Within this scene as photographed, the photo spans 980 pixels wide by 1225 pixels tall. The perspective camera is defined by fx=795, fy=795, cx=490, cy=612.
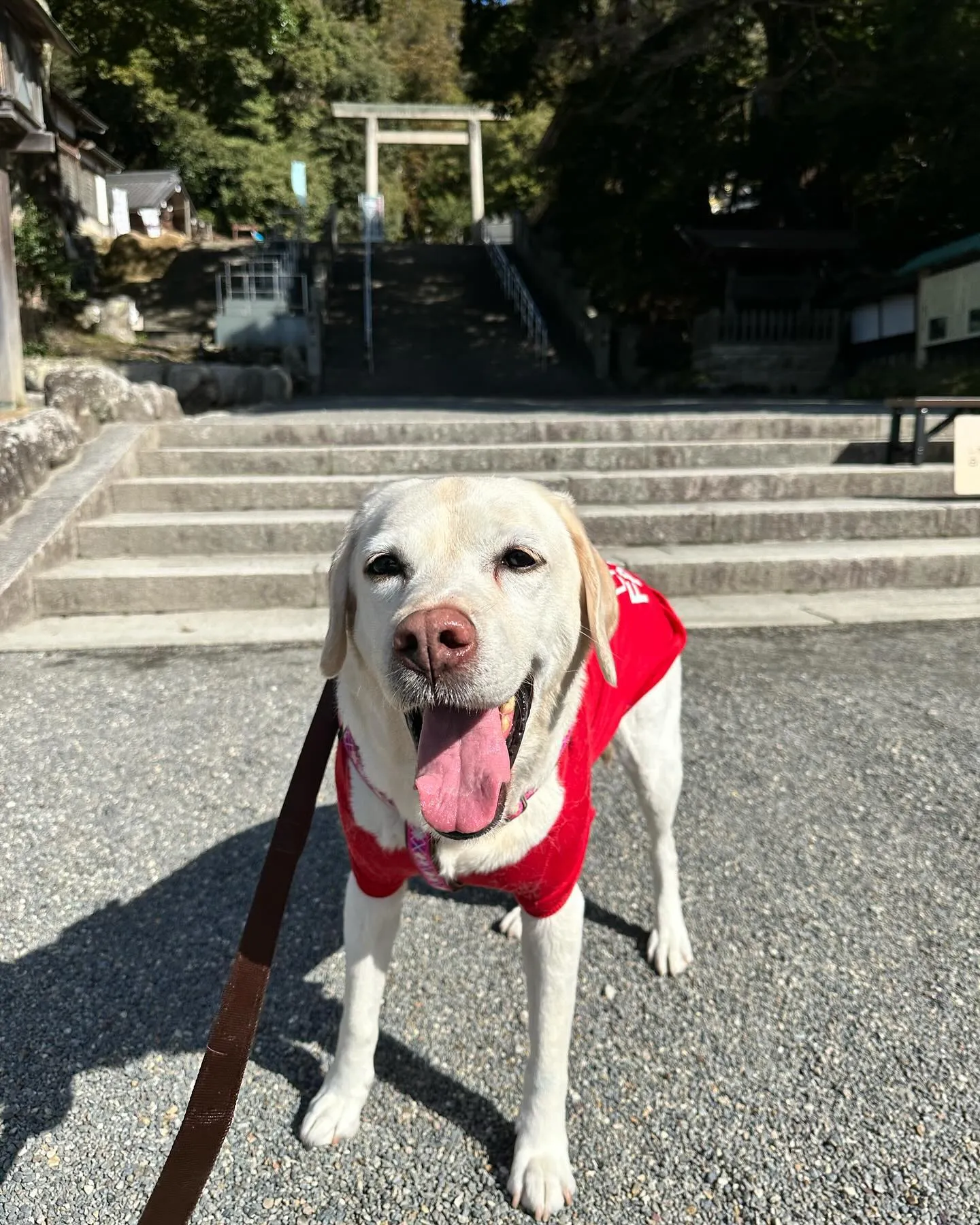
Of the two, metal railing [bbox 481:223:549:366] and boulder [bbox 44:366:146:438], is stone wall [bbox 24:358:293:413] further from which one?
metal railing [bbox 481:223:549:366]

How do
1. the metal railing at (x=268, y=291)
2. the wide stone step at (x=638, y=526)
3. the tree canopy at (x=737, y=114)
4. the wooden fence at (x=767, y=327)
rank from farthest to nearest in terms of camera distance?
the metal railing at (x=268, y=291), the wooden fence at (x=767, y=327), the tree canopy at (x=737, y=114), the wide stone step at (x=638, y=526)

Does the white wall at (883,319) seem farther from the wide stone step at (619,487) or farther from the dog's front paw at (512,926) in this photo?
the dog's front paw at (512,926)

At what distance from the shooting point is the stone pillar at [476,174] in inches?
1270

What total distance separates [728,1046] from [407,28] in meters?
53.3

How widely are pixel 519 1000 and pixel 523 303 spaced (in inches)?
818

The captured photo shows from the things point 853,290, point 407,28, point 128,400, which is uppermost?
point 407,28

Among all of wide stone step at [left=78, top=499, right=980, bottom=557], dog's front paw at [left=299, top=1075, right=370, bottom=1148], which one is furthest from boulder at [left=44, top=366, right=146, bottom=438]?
dog's front paw at [left=299, top=1075, right=370, bottom=1148]

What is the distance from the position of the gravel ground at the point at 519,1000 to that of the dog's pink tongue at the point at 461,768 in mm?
816

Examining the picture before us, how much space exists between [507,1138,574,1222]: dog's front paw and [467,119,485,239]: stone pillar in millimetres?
34069

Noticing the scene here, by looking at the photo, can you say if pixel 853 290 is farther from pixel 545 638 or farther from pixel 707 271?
pixel 545 638

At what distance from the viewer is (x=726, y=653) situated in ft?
15.2

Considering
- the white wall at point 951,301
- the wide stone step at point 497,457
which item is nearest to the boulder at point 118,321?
the wide stone step at point 497,457

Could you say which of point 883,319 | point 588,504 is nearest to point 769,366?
point 883,319

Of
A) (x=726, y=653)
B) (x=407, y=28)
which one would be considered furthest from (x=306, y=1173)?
(x=407, y=28)
